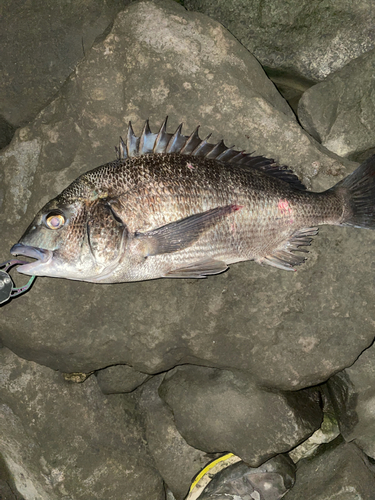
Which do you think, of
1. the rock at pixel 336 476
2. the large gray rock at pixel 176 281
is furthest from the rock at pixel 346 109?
the rock at pixel 336 476

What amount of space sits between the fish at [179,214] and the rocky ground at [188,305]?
0.31 meters

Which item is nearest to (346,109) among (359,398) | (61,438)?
(359,398)

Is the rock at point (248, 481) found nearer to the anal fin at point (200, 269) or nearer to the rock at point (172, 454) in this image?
the rock at point (172, 454)

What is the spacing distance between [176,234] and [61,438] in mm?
2647

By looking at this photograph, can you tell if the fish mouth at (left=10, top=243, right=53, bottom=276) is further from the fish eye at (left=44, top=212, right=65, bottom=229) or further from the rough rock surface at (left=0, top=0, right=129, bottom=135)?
the rough rock surface at (left=0, top=0, right=129, bottom=135)

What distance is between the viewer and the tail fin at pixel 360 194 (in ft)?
11.8

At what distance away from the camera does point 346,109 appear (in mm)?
4547

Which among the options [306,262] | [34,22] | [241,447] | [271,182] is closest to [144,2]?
[34,22]

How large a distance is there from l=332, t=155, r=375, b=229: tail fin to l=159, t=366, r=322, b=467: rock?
1.84 meters

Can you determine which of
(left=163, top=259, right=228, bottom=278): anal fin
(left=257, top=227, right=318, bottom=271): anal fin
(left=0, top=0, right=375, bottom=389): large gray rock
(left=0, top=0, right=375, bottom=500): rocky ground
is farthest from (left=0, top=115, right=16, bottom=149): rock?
(left=257, top=227, right=318, bottom=271): anal fin

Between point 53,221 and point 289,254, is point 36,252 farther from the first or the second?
point 289,254

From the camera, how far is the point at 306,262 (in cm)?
378

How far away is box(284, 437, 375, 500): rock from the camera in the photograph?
14.1 feet

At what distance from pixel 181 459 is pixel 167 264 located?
258 cm
